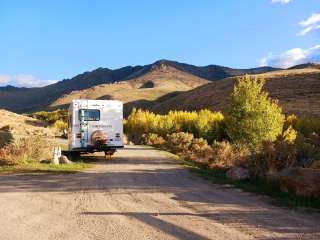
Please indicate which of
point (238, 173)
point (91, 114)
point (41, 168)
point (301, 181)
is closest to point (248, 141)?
point (91, 114)

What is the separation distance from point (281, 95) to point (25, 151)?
216 feet

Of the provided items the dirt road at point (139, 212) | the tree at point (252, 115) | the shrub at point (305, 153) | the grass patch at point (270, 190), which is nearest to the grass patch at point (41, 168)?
the dirt road at point (139, 212)

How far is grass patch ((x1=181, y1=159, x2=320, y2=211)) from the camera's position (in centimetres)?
1151

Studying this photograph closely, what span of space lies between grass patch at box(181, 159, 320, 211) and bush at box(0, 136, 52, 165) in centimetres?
748

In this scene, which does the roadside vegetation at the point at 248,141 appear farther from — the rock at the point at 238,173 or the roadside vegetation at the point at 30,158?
the roadside vegetation at the point at 30,158

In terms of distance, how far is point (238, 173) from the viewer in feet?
56.4

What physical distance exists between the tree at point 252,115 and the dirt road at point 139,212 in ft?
46.9

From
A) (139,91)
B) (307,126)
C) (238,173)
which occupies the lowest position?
(238,173)

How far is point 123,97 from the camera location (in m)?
144

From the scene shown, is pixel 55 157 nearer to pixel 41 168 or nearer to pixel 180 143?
pixel 41 168

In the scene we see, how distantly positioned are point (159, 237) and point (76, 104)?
1775 cm

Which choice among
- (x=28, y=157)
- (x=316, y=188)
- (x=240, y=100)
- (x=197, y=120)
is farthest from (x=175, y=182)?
(x=197, y=120)

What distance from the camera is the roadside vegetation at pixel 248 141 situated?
15.9 metres

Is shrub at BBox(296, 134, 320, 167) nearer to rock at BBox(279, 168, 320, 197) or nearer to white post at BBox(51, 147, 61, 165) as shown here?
rock at BBox(279, 168, 320, 197)
